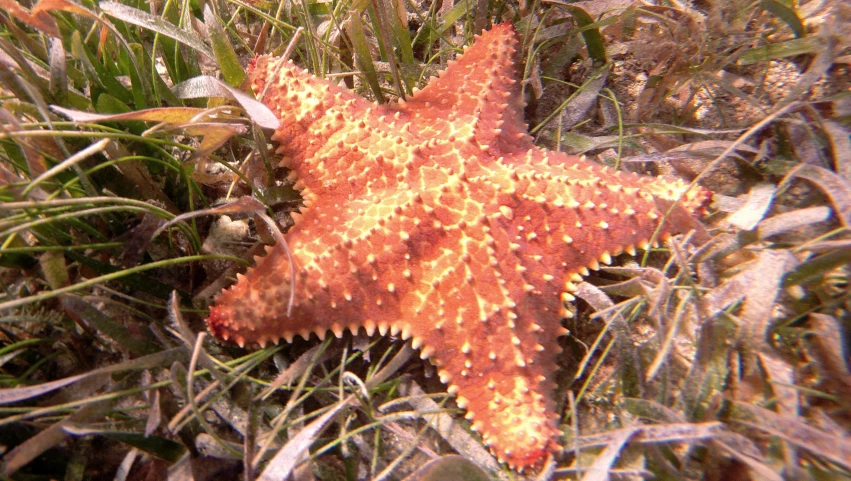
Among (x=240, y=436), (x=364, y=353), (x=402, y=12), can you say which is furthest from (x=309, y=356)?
(x=402, y=12)

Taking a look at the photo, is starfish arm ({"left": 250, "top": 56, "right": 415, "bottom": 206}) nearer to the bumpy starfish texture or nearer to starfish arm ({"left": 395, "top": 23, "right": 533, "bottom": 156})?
the bumpy starfish texture

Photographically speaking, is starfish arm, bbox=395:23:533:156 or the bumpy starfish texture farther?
starfish arm, bbox=395:23:533:156

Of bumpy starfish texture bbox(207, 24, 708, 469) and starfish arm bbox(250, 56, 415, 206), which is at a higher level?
starfish arm bbox(250, 56, 415, 206)

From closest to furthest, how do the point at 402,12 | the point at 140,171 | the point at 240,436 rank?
1. the point at 240,436
2. the point at 140,171
3. the point at 402,12

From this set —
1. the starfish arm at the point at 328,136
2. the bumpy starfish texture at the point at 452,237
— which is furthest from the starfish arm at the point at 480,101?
the starfish arm at the point at 328,136

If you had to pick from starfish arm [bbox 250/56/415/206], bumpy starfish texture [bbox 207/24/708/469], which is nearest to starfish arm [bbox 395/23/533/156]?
bumpy starfish texture [bbox 207/24/708/469]

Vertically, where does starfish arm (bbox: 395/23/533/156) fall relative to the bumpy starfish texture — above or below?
above

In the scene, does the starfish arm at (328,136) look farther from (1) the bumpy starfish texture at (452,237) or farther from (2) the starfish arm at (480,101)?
(2) the starfish arm at (480,101)

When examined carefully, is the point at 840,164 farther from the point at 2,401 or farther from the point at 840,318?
the point at 2,401
